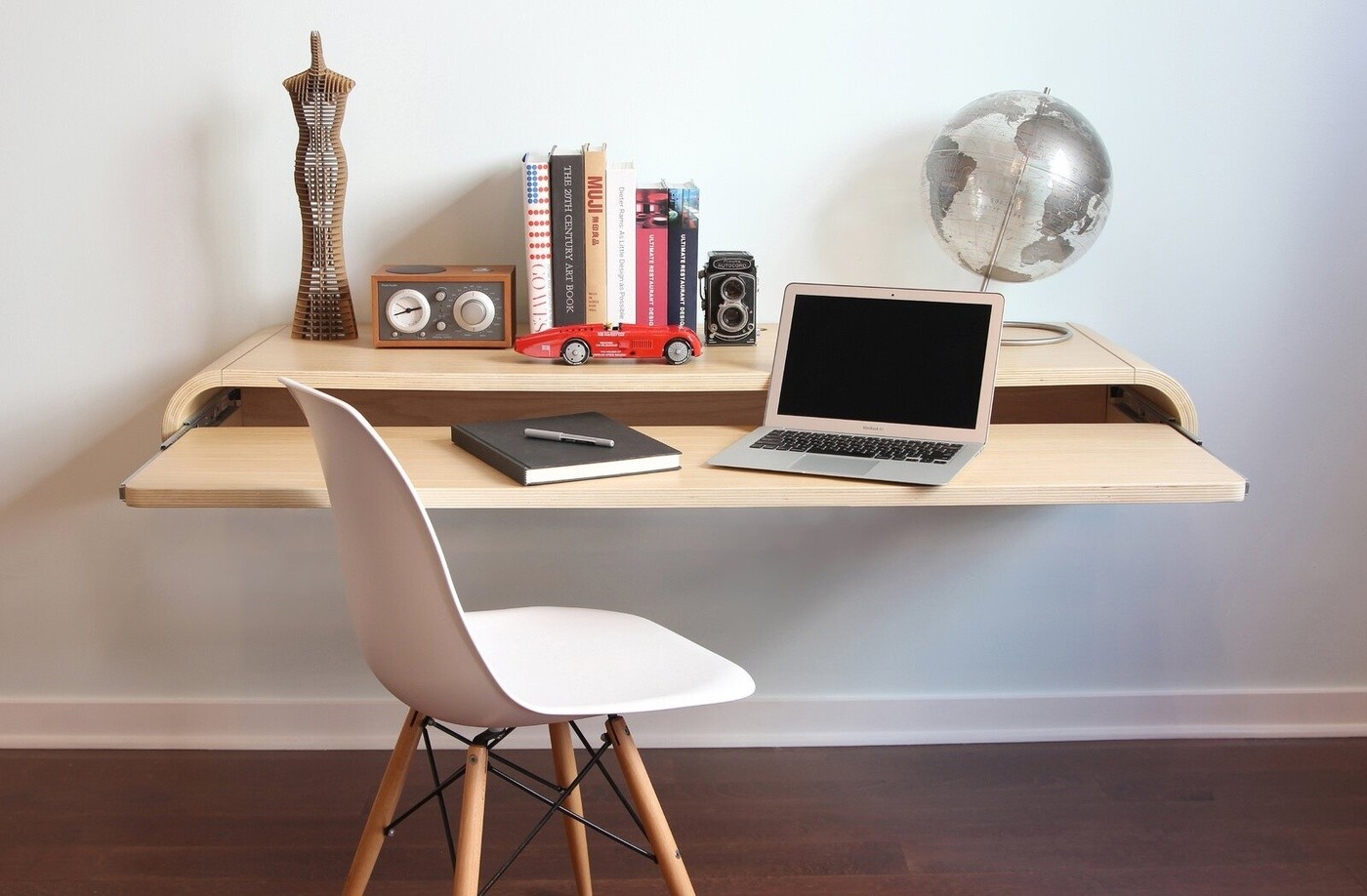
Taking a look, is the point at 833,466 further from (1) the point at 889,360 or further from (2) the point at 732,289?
(2) the point at 732,289

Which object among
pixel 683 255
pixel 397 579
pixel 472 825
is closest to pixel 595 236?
pixel 683 255

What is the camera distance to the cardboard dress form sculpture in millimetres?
1800

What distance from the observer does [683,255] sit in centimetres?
184

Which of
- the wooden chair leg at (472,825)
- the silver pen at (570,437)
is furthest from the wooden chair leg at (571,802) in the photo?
the silver pen at (570,437)

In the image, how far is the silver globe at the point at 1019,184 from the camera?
5.81ft

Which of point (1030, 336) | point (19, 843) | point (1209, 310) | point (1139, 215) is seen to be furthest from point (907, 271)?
point (19, 843)

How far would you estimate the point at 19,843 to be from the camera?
73.2 inches

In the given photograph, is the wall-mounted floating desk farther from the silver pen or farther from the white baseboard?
the white baseboard

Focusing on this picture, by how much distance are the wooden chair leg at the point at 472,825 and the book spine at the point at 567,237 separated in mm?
757

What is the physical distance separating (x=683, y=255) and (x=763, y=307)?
0.26 m

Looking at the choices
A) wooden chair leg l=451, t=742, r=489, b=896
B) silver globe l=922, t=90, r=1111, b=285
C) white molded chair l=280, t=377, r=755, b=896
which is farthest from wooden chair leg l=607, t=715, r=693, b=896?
silver globe l=922, t=90, r=1111, b=285

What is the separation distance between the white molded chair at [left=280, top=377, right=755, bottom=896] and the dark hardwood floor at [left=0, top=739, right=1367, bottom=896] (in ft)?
1.61

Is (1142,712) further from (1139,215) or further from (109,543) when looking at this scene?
(109,543)

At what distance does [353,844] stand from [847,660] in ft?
2.91
